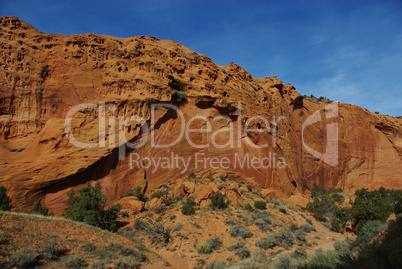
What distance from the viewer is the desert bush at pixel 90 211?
15.1 meters

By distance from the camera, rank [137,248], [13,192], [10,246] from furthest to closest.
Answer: [13,192]
[137,248]
[10,246]

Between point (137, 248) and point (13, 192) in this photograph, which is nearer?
point (137, 248)

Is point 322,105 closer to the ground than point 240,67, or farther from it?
closer to the ground

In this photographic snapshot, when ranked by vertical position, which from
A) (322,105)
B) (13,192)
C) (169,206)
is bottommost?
(169,206)

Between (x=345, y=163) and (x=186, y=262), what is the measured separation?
111 feet

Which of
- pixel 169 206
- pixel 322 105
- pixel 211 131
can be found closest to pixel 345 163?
pixel 322 105

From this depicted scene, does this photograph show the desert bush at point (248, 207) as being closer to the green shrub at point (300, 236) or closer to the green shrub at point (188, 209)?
the green shrub at point (300, 236)

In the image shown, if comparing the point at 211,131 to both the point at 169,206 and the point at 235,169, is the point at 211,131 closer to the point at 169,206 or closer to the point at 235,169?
the point at 235,169

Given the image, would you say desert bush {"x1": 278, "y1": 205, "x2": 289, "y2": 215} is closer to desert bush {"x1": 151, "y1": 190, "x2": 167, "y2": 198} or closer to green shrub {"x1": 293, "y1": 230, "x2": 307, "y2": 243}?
green shrub {"x1": 293, "y1": 230, "x2": 307, "y2": 243}

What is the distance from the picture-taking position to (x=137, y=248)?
12727 millimetres

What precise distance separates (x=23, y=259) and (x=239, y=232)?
1116 cm

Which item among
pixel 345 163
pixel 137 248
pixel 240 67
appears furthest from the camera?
pixel 345 163

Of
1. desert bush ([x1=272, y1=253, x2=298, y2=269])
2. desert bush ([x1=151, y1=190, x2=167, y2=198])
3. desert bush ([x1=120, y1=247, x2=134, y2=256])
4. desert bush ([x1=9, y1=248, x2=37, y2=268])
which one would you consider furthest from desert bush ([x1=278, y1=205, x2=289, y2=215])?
desert bush ([x1=9, y1=248, x2=37, y2=268])

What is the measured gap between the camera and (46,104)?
19484mm
